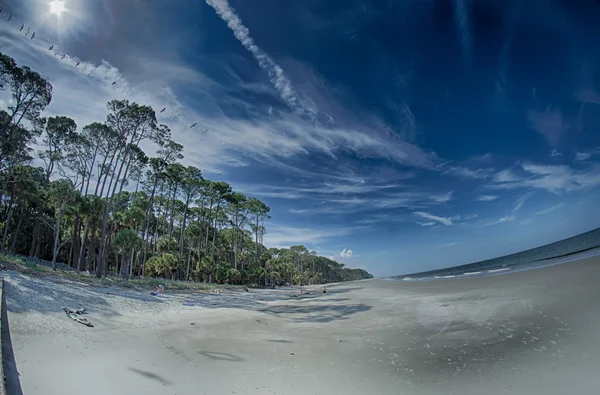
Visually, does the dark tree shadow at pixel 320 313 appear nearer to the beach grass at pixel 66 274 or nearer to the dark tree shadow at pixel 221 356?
the dark tree shadow at pixel 221 356

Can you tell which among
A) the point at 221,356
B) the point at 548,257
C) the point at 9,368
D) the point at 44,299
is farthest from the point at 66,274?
the point at 548,257

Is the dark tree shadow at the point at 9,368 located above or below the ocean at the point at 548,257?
below

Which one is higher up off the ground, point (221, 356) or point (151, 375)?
point (151, 375)

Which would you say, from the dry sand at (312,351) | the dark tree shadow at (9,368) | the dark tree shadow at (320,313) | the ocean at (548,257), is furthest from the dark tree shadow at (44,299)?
the ocean at (548,257)

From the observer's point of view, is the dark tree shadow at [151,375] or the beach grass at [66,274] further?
the beach grass at [66,274]

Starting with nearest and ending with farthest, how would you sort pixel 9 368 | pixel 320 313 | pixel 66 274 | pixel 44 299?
pixel 9 368
pixel 44 299
pixel 320 313
pixel 66 274

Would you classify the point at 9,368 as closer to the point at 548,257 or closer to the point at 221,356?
the point at 221,356

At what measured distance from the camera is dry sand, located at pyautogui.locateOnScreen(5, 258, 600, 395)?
5.50 meters

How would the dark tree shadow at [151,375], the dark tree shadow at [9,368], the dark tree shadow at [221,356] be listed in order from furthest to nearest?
the dark tree shadow at [221,356]
the dark tree shadow at [151,375]
the dark tree shadow at [9,368]

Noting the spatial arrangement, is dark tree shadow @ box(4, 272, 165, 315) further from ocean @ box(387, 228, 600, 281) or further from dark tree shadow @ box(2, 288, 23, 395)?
ocean @ box(387, 228, 600, 281)

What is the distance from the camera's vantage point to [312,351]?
327 inches

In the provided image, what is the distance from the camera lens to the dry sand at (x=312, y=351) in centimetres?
550

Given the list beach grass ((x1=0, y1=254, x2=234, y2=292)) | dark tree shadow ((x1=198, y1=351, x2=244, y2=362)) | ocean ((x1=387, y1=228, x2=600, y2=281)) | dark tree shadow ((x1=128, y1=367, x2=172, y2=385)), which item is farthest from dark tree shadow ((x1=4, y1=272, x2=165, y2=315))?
ocean ((x1=387, y1=228, x2=600, y2=281))

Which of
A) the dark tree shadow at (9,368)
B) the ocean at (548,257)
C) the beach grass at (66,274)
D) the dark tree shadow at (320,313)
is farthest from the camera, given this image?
the ocean at (548,257)
